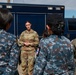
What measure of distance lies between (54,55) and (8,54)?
1.70ft

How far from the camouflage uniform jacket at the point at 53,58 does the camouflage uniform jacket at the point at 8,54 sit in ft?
0.93

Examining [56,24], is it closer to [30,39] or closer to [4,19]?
[4,19]

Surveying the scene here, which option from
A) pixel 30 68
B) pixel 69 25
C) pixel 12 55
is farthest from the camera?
pixel 69 25

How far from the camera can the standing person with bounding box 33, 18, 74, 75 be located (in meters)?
3.48

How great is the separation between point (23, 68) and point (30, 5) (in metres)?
3.38

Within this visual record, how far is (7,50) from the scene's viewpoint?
3.37 meters

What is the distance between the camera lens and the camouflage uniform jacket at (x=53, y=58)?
3.47m

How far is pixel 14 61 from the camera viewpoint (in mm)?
3357

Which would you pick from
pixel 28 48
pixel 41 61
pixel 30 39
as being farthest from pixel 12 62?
pixel 28 48

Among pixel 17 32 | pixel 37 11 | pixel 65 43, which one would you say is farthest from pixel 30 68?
pixel 65 43

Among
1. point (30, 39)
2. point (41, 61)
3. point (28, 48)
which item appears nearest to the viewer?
point (41, 61)

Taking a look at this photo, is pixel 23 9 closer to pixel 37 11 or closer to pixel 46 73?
pixel 37 11

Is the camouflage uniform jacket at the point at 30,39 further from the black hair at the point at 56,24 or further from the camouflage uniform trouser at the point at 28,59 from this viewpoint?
the black hair at the point at 56,24

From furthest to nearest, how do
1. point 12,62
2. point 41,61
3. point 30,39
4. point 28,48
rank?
point 28,48
point 30,39
point 41,61
point 12,62
